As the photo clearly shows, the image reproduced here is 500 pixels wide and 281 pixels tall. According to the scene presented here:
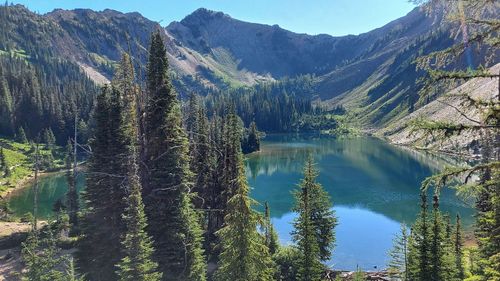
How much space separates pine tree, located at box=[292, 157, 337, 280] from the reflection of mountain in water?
37.4 meters

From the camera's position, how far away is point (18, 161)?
121 meters

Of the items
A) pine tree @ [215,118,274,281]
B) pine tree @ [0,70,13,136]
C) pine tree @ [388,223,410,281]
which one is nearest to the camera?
pine tree @ [215,118,274,281]

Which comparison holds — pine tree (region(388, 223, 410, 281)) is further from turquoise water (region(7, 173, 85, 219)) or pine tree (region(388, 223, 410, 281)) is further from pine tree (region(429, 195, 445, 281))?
turquoise water (region(7, 173, 85, 219))

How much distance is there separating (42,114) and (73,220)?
130m

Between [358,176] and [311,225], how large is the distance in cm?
9332

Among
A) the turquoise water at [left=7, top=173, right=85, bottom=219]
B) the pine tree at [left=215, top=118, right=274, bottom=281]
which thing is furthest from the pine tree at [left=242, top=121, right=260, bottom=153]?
the pine tree at [left=215, top=118, right=274, bottom=281]

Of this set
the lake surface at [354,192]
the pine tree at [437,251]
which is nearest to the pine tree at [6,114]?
the lake surface at [354,192]

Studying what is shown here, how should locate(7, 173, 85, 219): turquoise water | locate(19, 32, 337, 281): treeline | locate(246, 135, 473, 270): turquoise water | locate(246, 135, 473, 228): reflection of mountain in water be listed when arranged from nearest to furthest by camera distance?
locate(19, 32, 337, 281): treeline < locate(246, 135, 473, 270): turquoise water < locate(7, 173, 85, 219): turquoise water < locate(246, 135, 473, 228): reflection of mountain in water

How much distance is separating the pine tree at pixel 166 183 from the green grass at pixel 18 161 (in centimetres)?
8291

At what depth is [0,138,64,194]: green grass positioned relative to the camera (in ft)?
345

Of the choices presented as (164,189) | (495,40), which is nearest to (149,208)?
(164,189)

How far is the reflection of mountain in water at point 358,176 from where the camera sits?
85.6 m

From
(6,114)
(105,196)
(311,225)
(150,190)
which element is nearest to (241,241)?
(311,225)

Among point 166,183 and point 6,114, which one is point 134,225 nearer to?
point 166,183
